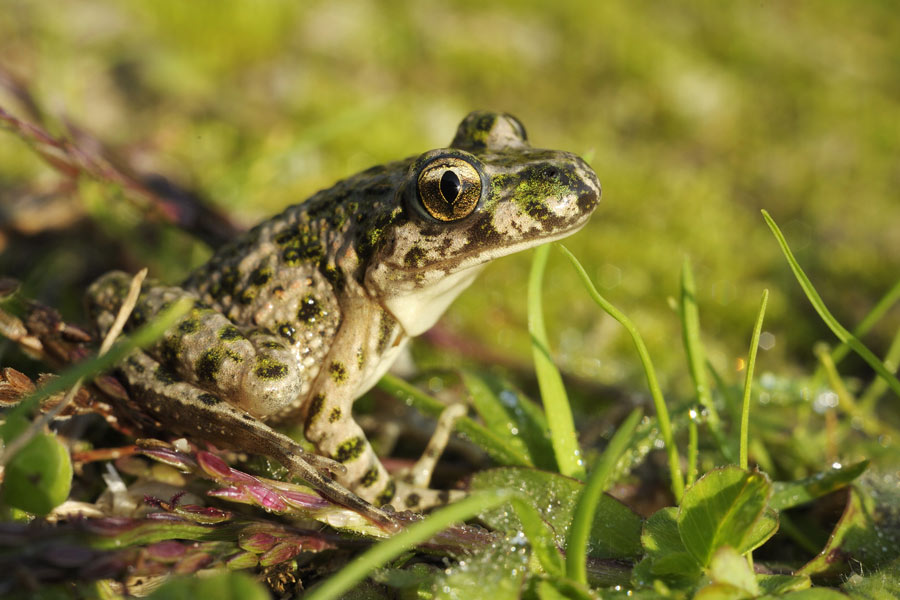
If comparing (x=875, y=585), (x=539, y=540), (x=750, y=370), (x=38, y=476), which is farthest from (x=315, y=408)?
(x=875, y=585)

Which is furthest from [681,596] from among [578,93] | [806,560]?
[578,93]

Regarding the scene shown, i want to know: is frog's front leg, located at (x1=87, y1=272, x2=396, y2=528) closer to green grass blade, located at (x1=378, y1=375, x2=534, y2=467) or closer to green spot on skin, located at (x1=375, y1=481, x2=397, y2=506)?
green spot on skin, located at (x1=375, y1=481, x2=397, y2=506)

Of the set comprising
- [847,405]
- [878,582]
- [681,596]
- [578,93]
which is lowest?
[681,596]

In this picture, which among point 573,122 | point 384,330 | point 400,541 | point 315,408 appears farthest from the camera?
point 573,122

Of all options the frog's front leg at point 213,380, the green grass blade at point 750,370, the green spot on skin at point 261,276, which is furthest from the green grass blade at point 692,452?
the green spot on skin at point 261,276

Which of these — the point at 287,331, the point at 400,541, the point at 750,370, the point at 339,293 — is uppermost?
the point at 339,293

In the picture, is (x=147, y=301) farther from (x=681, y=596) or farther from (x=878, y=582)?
(x=878, y=582)

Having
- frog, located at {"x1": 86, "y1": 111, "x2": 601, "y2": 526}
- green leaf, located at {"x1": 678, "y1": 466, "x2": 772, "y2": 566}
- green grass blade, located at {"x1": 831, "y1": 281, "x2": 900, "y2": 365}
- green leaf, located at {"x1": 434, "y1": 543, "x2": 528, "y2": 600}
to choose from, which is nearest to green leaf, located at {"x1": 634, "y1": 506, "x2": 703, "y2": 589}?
green leaf, located at {"x1": 678, "y1": 466, "x2": 772, "y2": 566}

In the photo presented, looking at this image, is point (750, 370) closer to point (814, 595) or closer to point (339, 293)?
point (814, 595)
